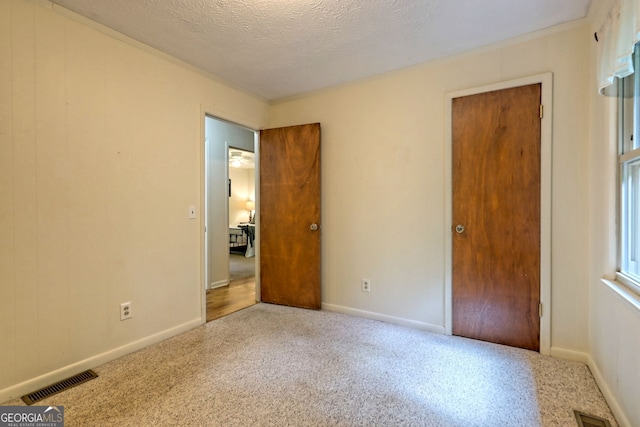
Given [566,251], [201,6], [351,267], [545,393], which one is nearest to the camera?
[545,393]

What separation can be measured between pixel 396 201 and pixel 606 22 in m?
1.74

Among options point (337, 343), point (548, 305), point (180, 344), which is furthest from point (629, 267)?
point (180, 344)

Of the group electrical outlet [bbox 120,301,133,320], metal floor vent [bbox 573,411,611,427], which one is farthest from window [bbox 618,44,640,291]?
electrical outlet [bbox 120,301,133,320]

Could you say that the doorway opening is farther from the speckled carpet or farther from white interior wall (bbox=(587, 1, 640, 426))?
white interior wall (bbox=(587, 1, 640, 426))

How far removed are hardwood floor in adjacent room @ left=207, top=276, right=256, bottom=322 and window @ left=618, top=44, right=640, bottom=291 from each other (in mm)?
3180

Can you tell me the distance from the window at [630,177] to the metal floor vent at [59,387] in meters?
3.20

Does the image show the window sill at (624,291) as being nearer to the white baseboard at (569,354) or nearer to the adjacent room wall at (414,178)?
the adjacent room wall at (414,178)

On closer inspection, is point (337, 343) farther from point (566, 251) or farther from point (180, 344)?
point (566, 251)

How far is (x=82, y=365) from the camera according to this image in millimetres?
2020

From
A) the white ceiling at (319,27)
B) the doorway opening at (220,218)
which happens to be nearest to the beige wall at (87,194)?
the white ceiling at (319,27)

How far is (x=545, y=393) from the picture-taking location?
5.80 feet

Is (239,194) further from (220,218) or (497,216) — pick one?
(497,216)

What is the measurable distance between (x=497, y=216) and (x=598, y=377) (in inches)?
45.6

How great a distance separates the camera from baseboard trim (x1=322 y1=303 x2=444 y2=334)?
2.69 meters
